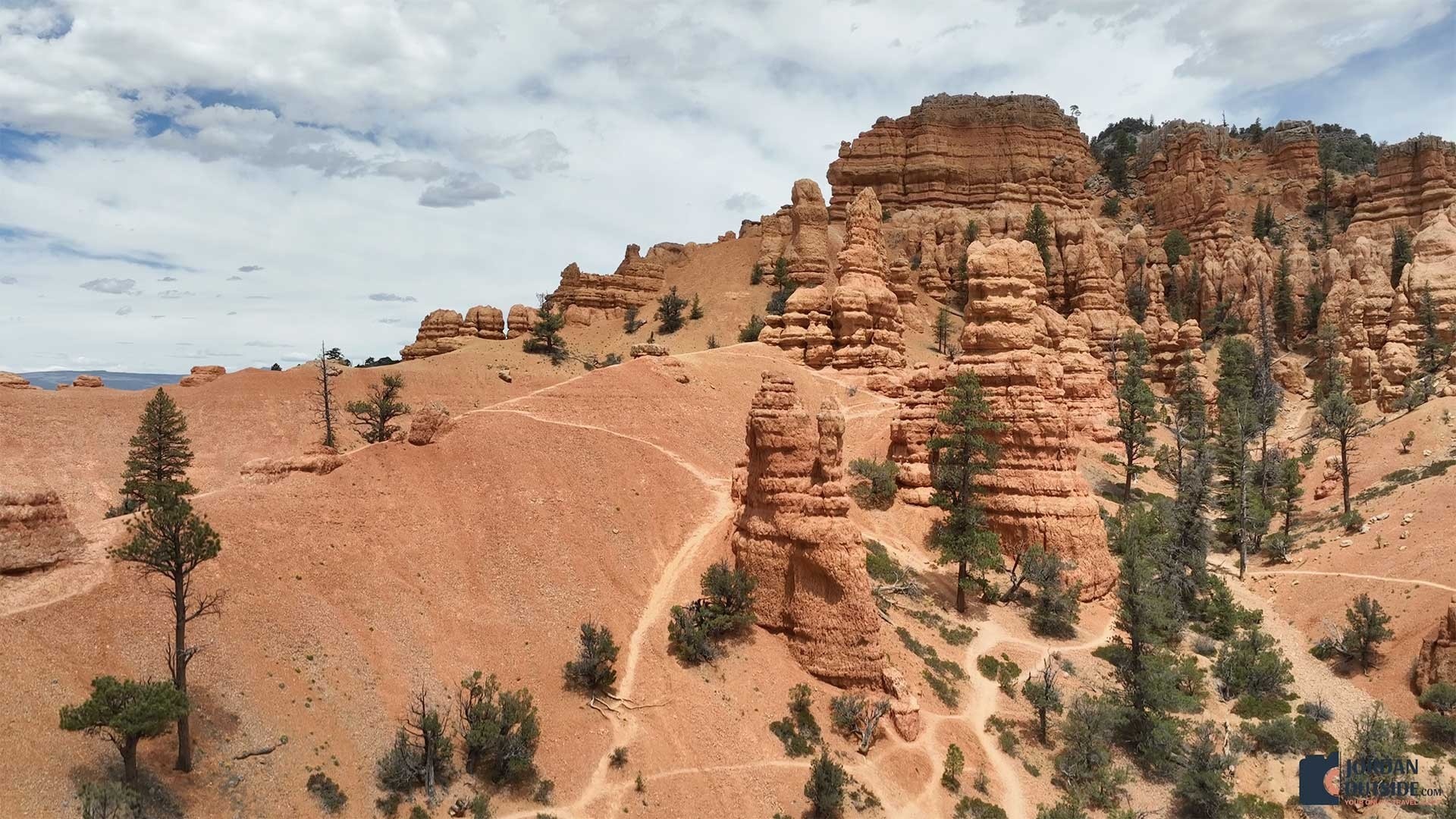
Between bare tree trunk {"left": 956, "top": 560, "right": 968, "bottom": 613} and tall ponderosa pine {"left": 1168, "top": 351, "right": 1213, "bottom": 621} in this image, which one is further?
tall ponderosa pine {"left": 1168, "top": 351, "right": 1213, "bottom": 621}

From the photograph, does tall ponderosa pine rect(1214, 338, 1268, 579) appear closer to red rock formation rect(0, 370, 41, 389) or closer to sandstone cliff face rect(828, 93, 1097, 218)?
sandstone cliff face rect(828, 93, 1097, 218)

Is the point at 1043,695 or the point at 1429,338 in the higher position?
the point at 1429,338

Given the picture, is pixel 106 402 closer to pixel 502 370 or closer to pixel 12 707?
pixel 502 370

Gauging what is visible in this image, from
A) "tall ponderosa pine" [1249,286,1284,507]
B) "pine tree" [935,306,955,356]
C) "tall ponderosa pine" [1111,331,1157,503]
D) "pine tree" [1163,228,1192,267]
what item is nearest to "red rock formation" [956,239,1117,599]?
"tall ponderosa pine" [1111,331,1157,503]

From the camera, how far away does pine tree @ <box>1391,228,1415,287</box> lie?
6525cm

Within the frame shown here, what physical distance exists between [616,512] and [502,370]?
121 feet

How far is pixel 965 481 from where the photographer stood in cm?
3148

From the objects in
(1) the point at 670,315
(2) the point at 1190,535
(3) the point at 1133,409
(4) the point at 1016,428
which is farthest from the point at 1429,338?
(1) the point at 670,315

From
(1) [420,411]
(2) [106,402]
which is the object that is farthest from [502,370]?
(1) [420,411]

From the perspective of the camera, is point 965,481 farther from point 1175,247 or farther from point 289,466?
point 1175,247

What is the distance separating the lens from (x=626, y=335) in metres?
72.8

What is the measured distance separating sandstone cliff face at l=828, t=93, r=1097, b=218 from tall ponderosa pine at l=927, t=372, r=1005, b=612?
51.9 meters

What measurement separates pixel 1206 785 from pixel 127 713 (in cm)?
2460

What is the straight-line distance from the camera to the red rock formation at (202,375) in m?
52.4
